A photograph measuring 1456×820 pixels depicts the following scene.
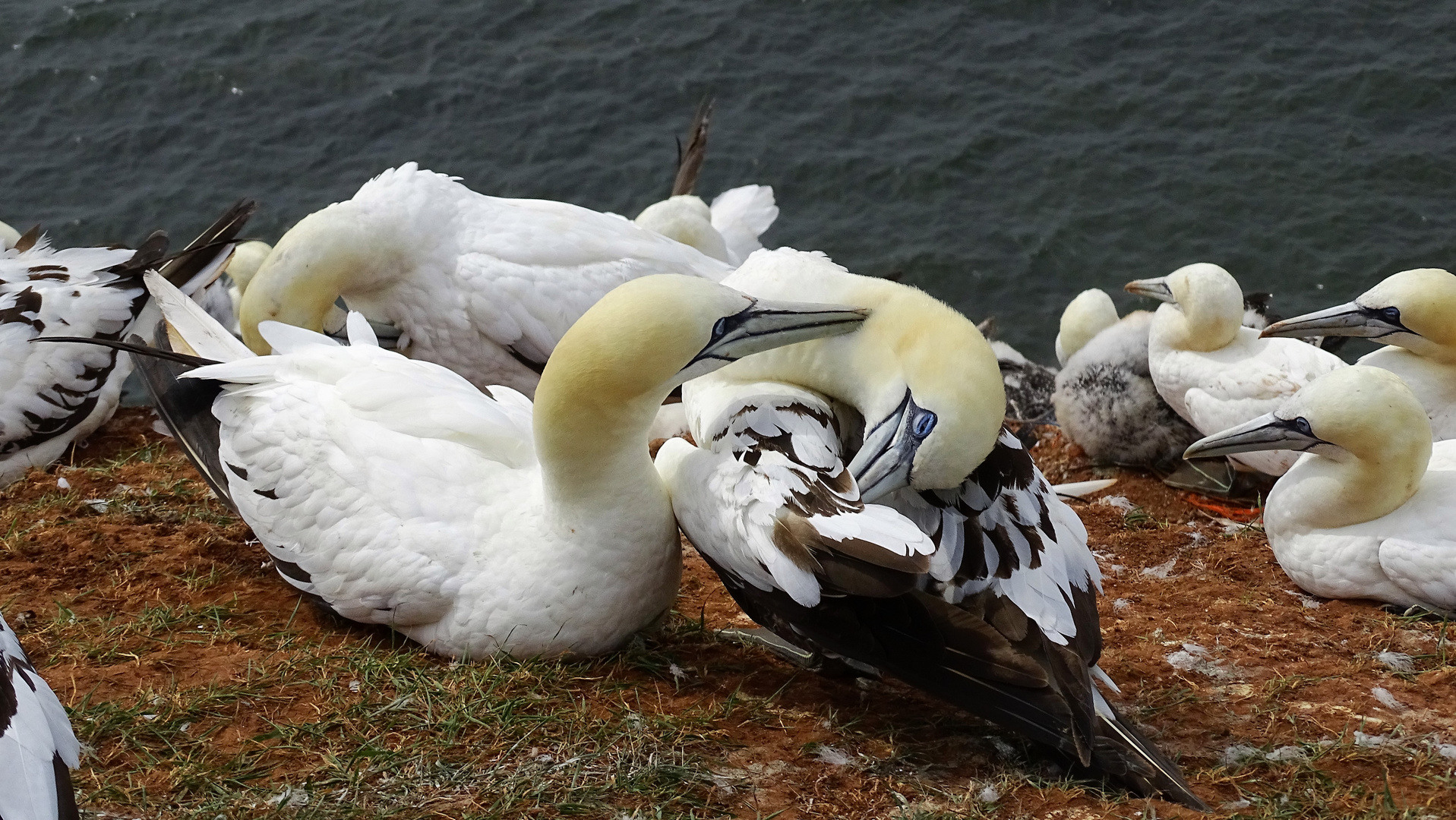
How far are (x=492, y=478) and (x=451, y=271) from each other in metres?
1.97

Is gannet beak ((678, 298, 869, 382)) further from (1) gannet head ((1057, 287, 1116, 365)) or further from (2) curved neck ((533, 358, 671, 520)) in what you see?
(1) gannet head ((1057, 287, 1116, 365))

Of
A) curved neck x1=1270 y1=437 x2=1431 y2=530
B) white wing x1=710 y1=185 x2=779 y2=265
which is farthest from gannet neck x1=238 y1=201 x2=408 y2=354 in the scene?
curved neck x1=1270 y1=437 x2=1431 y2=530

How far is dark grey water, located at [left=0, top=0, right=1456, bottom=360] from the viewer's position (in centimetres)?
1038

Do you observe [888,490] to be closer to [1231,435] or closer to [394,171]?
[1231,435]

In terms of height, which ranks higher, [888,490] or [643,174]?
[888,490]

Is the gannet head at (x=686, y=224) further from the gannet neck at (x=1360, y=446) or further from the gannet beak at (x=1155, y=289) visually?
the gannet neck at (x=1360, y=446)

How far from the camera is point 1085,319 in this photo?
8.11 meters

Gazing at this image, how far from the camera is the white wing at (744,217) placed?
28.4ft

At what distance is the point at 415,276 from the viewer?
19.1 feet

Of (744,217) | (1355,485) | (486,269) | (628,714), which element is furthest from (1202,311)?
(628,714)

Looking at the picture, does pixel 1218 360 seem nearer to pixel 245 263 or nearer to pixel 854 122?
pixel 245 263

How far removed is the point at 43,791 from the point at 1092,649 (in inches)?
93.1

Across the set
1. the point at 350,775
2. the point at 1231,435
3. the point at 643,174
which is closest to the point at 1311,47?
the point at 643,174

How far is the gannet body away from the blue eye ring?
4004 millimetres
